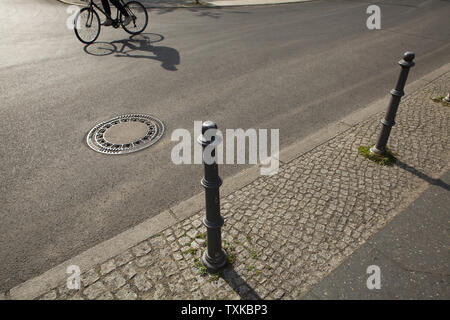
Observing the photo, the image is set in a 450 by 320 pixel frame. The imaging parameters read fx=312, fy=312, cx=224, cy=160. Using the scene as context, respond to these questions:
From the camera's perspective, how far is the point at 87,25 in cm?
888

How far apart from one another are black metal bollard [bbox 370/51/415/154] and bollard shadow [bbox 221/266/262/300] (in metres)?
2.83

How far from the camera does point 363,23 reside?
11.4m

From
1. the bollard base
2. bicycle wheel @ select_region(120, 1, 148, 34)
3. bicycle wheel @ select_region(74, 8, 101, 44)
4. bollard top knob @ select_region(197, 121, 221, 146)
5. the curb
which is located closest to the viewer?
bollard top knob @ select_region(197, 121, 221, 146)

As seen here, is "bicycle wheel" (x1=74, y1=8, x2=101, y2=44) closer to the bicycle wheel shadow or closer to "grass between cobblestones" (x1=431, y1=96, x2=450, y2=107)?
the bicycle wheel shadow

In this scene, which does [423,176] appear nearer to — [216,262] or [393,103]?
[393,103]

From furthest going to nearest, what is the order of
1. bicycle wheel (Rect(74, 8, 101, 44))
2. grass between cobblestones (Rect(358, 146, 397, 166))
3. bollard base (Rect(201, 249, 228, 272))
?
bicycle wheel (Rect(74, 8, 101, 44)) → grass between cobblestones (Rect(358, 146, 397, 166)) → bollard base (Rect(201, 249, 228, 272))

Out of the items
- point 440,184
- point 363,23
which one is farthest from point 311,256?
point 363,23

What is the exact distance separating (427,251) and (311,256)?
117cm

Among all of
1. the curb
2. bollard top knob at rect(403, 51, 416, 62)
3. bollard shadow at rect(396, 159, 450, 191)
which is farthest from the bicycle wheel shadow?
the curb

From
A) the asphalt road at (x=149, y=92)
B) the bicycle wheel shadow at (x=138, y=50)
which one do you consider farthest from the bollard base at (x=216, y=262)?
the bicycle wheel shadow at (x=138, y=50)

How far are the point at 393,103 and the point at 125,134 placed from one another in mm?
3950

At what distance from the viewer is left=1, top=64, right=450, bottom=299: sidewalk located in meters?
2.86

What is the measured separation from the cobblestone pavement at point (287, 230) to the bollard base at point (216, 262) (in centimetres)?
7

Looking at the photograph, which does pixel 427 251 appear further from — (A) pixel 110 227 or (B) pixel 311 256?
(A) pixel 110 227
